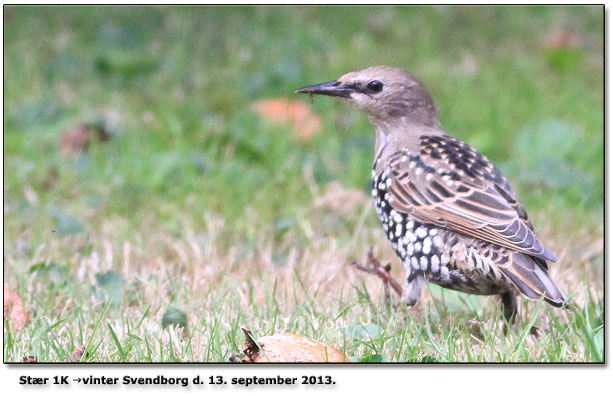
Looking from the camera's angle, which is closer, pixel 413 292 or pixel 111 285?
pixel 413 292

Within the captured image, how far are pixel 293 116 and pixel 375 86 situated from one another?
220 centimetres

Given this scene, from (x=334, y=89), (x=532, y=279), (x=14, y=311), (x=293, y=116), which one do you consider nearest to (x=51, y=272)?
(x=14, y=311)

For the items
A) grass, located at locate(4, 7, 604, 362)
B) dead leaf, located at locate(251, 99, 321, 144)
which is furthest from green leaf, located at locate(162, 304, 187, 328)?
dead leaf, located at locate(251, 99, 321, 144)

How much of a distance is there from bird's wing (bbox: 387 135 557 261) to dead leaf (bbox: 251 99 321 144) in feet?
7.49

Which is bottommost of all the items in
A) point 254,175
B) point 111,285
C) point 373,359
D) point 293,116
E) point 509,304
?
point 373,359

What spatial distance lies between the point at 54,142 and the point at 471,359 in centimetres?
387

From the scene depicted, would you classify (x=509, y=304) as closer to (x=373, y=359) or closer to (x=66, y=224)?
(x=373, y=359)

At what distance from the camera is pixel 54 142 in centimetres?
635

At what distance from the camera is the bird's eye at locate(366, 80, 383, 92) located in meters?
4.44

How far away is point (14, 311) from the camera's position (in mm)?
3906

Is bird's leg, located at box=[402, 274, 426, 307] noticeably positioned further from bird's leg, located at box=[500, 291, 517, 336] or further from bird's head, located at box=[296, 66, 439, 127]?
bird's head, located at box=[296, 66, 439, 127]

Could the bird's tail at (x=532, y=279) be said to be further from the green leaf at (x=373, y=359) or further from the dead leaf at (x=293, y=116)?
the dead leaf at (x=293, y=116)

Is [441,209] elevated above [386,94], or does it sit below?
below

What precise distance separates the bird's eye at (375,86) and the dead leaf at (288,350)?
1489 mm
